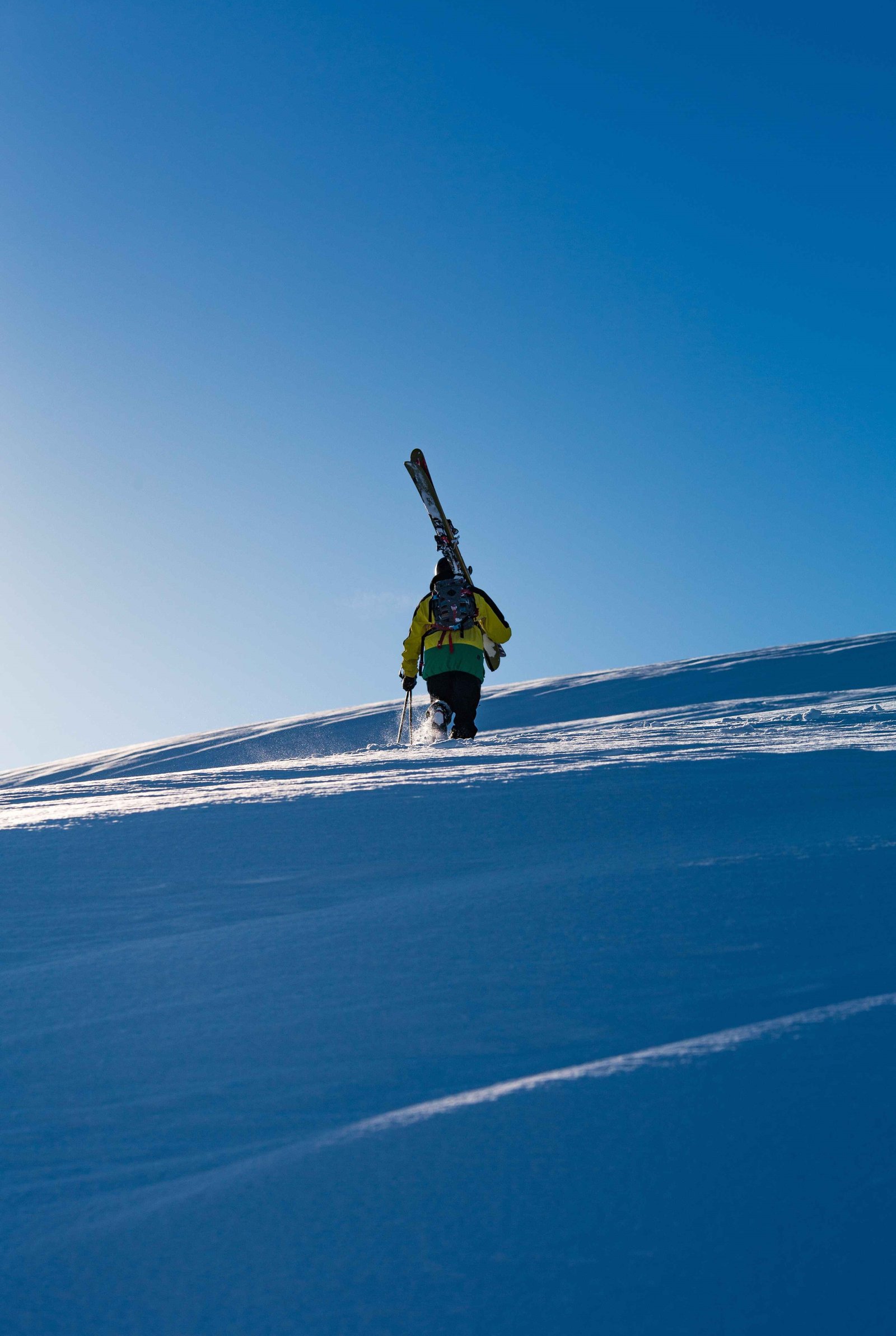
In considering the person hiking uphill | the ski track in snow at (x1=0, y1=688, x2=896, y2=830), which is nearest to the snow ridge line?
the ski track in snow at (x1=0, y1=688, x2=896, y2=830)

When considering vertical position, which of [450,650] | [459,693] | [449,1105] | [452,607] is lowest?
[449,1105]

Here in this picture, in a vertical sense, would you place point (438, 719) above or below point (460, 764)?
above

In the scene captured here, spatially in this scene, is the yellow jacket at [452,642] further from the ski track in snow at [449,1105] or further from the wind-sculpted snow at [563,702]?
the ski track in snow at [449,1105]

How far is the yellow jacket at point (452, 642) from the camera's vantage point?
7.18m

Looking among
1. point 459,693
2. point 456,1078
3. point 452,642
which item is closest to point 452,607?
point 452,642

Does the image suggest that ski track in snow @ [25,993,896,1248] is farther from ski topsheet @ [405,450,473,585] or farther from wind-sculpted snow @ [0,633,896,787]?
wind-sculpted snow @ [0,633,896,787]

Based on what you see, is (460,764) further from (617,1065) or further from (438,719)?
(438,719)

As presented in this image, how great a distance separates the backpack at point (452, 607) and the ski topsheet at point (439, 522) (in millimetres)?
487

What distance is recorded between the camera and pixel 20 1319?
35.8 inches

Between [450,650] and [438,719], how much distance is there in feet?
1.93

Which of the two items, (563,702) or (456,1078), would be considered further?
(563,702)

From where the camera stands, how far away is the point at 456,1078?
1.22 meters

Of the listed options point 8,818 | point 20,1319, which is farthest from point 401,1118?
point 8,818

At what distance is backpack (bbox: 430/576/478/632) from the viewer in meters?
7.18
